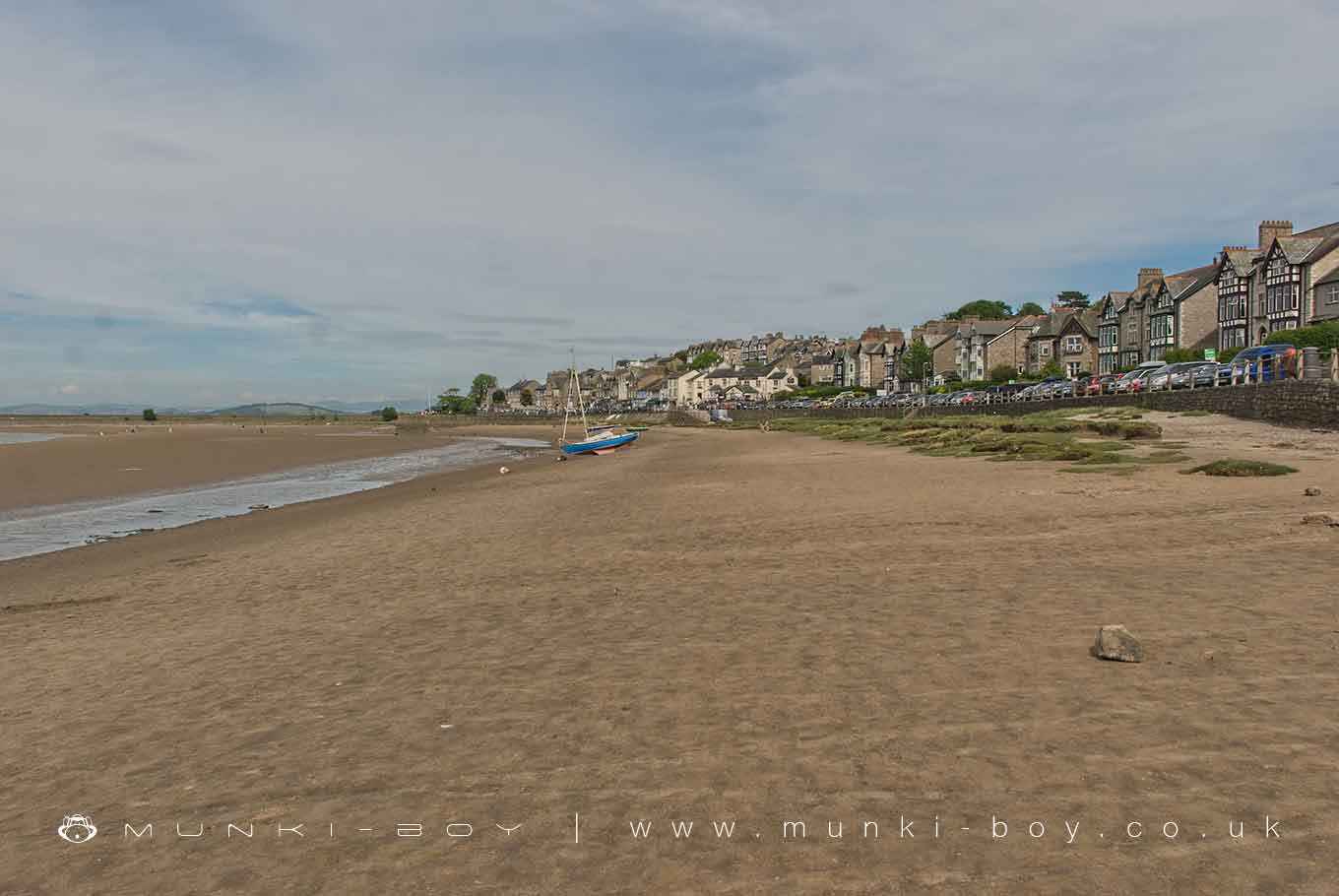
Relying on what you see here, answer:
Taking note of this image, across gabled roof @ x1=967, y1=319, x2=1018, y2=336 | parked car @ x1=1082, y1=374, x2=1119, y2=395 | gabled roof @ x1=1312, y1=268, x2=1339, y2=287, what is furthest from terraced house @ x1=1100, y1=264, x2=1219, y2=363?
gabled roof @ x1=967, y1=319, x2=1018, y2=336

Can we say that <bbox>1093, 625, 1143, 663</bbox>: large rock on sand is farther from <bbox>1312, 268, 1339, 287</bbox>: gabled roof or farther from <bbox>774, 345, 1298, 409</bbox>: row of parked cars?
<bbox>1312, 268, 1339, 287</bbox>: gabled roof

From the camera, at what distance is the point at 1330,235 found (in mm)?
66125

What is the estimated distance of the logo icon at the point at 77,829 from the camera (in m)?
4.31

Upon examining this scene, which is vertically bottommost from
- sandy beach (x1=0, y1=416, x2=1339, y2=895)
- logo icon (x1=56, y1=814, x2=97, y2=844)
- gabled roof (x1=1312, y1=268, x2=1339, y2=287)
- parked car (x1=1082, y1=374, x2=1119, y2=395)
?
logo icon (x1=56, y1=814, x2=97, y2=844)

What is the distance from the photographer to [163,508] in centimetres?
2366

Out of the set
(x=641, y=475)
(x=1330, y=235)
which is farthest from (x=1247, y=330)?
(x=641, y=475)

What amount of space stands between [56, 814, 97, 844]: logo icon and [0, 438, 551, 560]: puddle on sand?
13756mm

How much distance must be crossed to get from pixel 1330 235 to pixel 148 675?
85.8 metres

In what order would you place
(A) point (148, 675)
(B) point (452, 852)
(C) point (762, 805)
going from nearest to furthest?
(B) point (452, 852) < (C) point (762, 805) < (A) point (148, 675)

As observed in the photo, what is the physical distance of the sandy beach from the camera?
3807 mm

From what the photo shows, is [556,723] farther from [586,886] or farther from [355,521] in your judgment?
[355,521]

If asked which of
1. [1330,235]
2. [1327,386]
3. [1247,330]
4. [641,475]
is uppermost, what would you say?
[1330,235]

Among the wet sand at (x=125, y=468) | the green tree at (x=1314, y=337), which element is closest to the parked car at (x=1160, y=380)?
the green tree at (x=1314, y=337)

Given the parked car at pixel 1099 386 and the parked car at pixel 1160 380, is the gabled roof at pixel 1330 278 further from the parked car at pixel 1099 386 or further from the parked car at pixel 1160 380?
the parked car at pixel 1160 380
